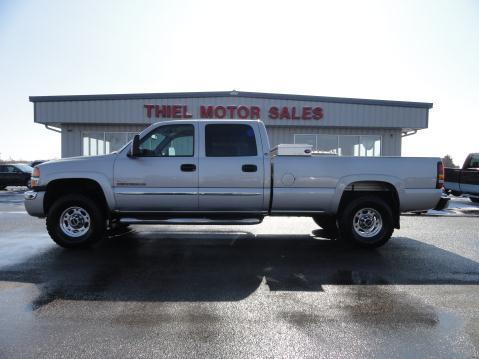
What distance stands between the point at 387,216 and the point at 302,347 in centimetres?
391

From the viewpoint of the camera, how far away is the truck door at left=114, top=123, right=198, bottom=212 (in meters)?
6.01

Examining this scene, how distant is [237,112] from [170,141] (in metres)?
12.5

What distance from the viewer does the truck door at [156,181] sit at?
6.01 metres

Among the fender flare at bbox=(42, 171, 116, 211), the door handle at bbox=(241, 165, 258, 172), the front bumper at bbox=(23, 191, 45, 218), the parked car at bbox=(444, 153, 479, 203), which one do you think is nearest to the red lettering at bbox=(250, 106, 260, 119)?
the parked car at bbox=(444, 153, 479, 203)

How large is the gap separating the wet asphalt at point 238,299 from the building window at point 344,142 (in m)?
12.8

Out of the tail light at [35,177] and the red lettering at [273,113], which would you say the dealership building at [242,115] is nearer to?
the red lettering at [273,113]

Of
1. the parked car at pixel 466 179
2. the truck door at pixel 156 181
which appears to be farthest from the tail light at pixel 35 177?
the parked car at pixel 466 179

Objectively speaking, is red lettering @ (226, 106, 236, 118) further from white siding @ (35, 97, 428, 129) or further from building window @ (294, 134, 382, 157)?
building window @ (294, 134, 382, 157)

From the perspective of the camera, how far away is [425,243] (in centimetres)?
677

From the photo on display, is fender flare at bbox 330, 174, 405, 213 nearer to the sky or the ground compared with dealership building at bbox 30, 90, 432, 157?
nearer to the ground

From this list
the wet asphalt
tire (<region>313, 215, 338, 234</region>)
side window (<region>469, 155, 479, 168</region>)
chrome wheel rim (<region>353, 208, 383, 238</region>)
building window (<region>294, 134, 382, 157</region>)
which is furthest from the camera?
building window (<region>294, 134, 382, 157</region>)

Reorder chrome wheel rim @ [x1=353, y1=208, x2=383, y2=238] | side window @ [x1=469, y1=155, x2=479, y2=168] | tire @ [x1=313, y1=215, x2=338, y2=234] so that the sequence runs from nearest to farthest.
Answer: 1. chrome wheel rim @ [x1=353, y1=208, x2=383, y2=238]
2. tire @ [x1=313, y1=215, x2=338, y2=234]
3. side window @ [x1=469, y1=155, x2=479, y2=168]

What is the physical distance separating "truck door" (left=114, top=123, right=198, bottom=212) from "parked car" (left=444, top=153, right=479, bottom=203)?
36.7ft

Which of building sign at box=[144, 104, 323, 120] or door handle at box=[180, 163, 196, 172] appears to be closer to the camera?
door handle at box=[180, 163, 196, 172]
